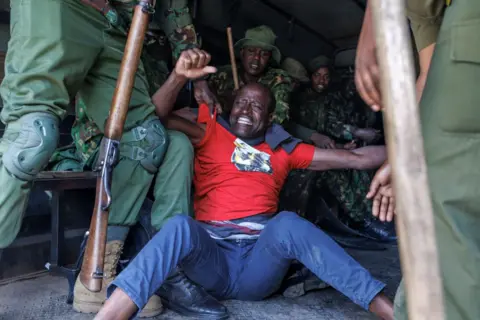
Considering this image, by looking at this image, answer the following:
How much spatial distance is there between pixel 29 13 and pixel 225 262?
3.56 ft

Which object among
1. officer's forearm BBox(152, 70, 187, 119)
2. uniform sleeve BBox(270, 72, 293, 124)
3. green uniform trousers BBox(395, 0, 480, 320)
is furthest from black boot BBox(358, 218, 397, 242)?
green uniform trousers BBox(395, 0, 480, 320)

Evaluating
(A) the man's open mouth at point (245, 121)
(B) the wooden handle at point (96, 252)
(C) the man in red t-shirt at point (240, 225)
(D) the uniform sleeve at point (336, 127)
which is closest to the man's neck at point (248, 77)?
(D) the uniform sleeve at point (336, 127)

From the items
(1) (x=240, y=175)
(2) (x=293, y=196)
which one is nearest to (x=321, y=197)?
(2) (x=293, y=196)

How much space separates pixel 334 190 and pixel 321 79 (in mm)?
958

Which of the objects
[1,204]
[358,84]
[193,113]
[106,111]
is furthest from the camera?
[193,113]

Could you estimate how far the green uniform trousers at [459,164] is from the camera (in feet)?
2.51

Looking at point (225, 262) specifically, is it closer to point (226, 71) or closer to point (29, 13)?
point (29, 13)

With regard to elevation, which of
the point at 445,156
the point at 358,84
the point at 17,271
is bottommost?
the point at 17,271

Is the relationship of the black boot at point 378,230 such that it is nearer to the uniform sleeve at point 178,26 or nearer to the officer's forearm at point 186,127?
the officer's forearm at point 186,127

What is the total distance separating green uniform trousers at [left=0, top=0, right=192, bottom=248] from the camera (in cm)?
143

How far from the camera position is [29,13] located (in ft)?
4.89

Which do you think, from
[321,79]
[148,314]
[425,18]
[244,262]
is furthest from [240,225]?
[321,79]

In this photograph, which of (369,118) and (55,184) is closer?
(55,184)

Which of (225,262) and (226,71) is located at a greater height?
(226,71)
